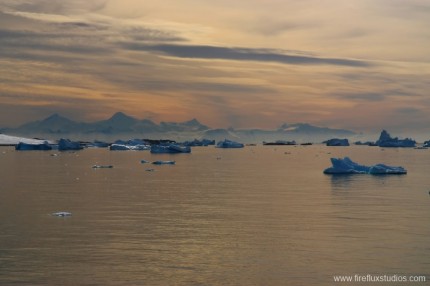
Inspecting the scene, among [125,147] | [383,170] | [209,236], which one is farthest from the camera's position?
[125,147]

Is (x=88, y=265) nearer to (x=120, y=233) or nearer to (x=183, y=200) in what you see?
(x=120, y=233)

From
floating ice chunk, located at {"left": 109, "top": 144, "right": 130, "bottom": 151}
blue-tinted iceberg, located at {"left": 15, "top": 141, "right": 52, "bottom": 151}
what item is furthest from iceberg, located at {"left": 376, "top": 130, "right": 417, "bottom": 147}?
blue-tinted iceberg, located at {"left": 15, "top": 141, "right": 52, "bottom": 151}

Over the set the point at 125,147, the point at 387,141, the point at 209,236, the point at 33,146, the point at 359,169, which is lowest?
the point at 209,236

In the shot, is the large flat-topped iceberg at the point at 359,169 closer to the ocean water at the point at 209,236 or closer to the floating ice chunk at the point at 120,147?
the ocean water at the point at 209,236

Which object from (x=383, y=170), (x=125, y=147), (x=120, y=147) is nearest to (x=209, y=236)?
(x=383, y=170)

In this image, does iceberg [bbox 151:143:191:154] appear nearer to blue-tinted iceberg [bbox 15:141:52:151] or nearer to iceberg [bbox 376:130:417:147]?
blue-tinted iceberg [bbox 15:141:52:151]

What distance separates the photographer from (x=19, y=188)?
43.8 meters

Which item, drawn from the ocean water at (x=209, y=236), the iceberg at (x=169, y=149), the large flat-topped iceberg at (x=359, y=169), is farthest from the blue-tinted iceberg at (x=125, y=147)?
the ocean water at (x=209, y=236)

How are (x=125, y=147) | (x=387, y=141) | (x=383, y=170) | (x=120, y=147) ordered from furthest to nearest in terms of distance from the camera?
(x=387, y=141) < (x=125, y=147) < (x=120, y=147) < (x=383, y=170)

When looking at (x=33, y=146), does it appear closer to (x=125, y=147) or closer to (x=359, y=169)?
(x=125, y=147)

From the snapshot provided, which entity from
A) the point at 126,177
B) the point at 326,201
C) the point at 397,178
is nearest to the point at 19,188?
the point at 126,177

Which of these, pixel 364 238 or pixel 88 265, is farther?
pixel 364 238

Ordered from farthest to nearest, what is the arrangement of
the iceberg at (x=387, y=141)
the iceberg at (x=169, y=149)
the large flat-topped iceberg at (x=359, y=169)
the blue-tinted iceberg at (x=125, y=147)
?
the iceberg at (x=387, y=141), the blue-tinted iceberg at (x=125, y=147), the iceberg at (x=169, y=149), the large flat-topped iceberg at (x=359, y=169)

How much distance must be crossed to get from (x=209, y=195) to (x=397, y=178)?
79.7 feet
